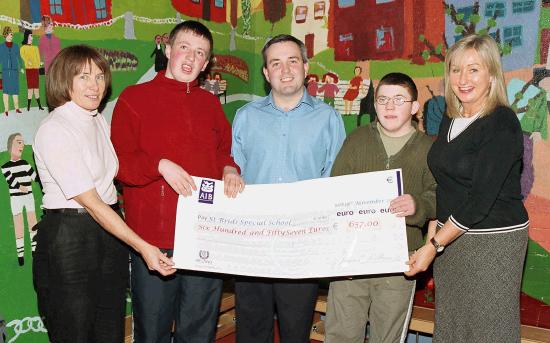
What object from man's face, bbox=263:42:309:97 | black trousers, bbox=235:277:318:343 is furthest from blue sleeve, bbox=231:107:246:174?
black trousers, bbox=235:277:318:343

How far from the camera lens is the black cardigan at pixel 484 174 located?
2152mm

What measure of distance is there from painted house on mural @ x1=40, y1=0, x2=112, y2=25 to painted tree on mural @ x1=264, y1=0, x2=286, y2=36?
1595mm

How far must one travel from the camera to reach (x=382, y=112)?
253cm

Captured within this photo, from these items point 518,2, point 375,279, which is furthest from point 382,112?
point 518,2

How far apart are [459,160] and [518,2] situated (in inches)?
70.0

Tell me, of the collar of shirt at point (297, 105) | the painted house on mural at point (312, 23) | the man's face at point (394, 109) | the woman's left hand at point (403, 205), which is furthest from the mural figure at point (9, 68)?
the painted house on mural at point (312, 23)

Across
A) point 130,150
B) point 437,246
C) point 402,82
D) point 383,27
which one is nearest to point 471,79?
point 402,82

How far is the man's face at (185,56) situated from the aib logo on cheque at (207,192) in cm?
51

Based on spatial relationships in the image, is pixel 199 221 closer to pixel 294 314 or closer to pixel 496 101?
pixel 294 314

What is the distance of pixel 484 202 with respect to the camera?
2.17m

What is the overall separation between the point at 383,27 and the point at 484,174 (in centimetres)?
211

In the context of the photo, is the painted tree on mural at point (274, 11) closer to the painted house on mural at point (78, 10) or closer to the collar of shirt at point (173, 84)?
the painted house on mural at point (78, 10)

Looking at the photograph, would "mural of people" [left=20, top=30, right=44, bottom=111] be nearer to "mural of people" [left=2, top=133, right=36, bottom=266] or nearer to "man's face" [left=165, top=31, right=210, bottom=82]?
"mural of people" [left=2, top=133, right=36, bottom=266]

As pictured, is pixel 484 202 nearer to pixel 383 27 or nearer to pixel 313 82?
pixel 383 27
